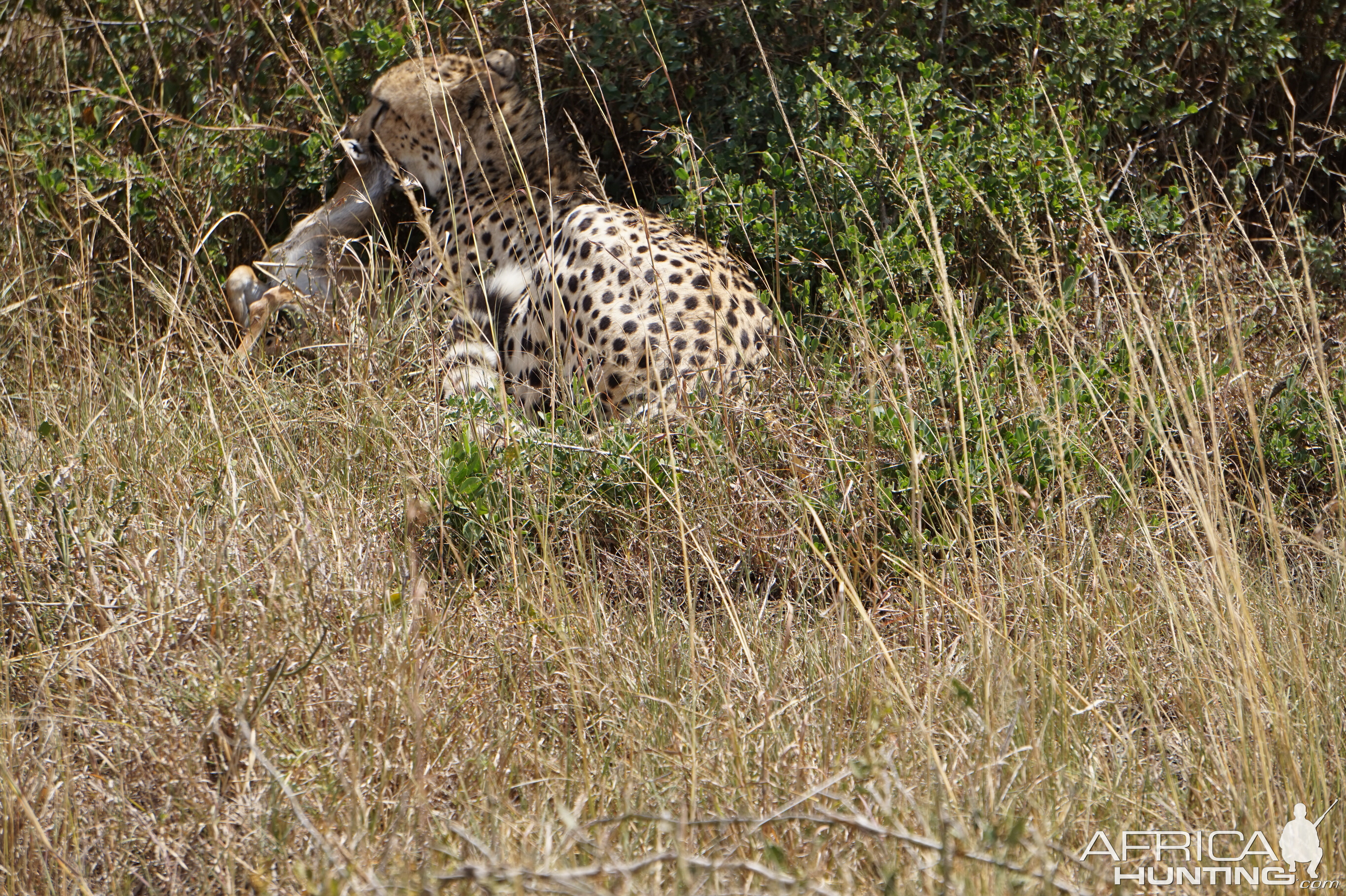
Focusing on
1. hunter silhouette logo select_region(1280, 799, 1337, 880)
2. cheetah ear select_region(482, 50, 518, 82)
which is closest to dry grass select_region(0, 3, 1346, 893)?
hunter silhouette logo select_region(1280, 799, 1337, 880)

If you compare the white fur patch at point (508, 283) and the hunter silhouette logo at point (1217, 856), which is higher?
the white fur patch at point (508, 283)

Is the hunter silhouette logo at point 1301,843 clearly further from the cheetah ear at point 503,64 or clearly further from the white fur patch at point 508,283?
the cheetah ear at point 503,64

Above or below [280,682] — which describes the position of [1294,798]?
below

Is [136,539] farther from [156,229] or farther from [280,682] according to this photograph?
[156,229]

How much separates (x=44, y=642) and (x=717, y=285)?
6.09ft

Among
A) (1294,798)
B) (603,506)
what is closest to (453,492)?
(603,506)

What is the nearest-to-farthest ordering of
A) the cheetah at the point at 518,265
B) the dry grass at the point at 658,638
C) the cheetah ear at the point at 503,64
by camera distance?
the dry grass at the point at 658,638
the cheetah at the point at 518,265
the cheetah ear at the point at 503,64

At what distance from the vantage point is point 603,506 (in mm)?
2707

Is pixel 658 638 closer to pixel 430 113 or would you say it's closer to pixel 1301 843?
pixel 1301 843

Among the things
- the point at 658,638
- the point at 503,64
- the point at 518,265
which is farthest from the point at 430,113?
the point at 658,638

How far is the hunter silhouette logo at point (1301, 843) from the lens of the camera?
1.66 meters

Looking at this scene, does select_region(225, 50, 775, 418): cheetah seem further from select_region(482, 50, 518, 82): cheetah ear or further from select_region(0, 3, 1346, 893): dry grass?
select_region(0, 3, 1346, 893): dry grass

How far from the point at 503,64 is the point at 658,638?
7.31 feet

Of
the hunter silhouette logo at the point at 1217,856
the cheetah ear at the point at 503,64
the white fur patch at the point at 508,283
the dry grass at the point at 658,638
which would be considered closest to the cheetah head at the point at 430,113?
the cheetah ear at the point at 503,64
